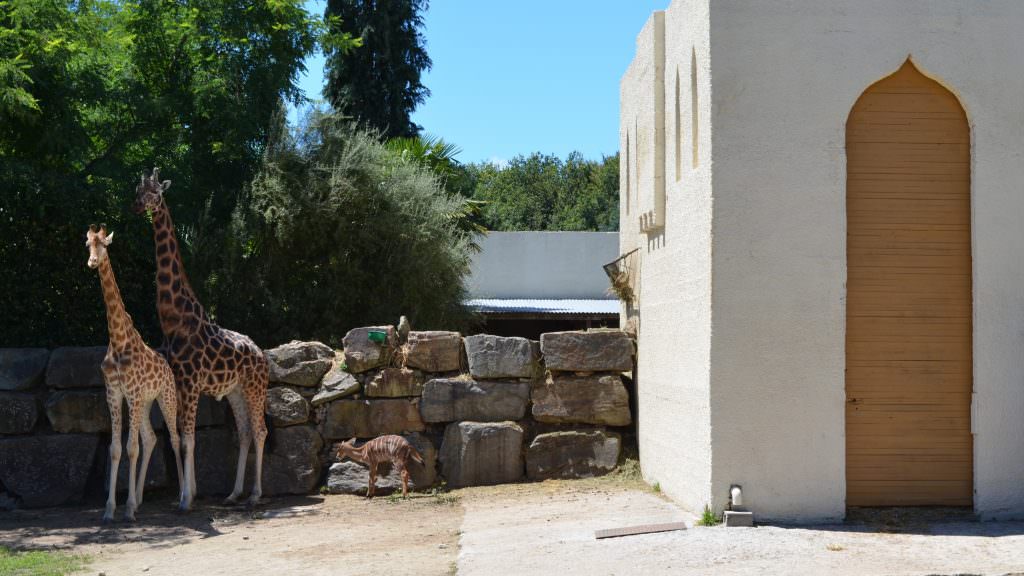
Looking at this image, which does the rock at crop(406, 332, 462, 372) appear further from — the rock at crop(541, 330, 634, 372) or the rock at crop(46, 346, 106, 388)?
the rock at crop(46, 346, 106, 388)

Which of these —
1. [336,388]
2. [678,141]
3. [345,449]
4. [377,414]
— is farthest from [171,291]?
[678,141]

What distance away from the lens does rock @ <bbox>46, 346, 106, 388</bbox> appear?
34.9 ft

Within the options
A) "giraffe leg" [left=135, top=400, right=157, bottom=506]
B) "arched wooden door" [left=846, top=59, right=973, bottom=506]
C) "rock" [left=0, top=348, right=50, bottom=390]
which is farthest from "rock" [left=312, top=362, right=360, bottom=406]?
"arched wooden door" [left=846, top=59, right=973, bottom=506]

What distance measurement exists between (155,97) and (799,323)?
959 centimetres

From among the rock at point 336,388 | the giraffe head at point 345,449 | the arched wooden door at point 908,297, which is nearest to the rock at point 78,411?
the rock at point 336,388

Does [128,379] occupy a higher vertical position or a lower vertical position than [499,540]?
higher

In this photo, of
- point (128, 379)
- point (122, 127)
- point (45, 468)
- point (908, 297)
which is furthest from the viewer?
point (122, 127)

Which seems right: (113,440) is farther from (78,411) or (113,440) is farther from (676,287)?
(676,287)

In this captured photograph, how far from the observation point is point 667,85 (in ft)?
31.9

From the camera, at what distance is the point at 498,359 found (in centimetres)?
1098

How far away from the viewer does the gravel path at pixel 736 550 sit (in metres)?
6.51

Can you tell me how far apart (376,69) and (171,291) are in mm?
18295

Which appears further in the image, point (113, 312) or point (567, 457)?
point (567, 457)

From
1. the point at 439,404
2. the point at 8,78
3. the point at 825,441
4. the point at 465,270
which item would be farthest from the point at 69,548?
the point at 465,270
